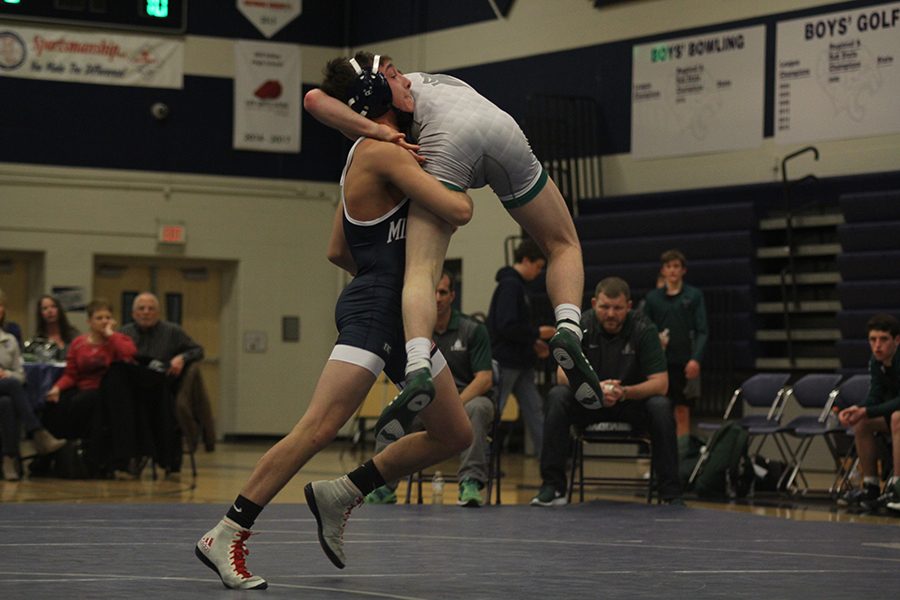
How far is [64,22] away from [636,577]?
43.3 ft

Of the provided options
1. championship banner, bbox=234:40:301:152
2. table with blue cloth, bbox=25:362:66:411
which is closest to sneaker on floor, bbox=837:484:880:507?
table with blue cloth, bbox=25:362:66:411

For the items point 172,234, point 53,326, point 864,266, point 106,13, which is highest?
point 106,13

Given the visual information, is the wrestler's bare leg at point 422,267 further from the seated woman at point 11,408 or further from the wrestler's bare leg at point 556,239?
the seated woman at point 11,408

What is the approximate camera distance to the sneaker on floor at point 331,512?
4480mm

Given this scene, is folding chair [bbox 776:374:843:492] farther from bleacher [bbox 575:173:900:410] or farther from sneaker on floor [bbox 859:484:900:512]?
bleacher [bbox 575:173:900:410]

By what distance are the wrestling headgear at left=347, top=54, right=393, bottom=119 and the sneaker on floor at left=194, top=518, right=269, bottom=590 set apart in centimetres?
128

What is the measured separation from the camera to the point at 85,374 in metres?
10.6

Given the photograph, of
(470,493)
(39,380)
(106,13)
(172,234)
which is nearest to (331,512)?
(470,493)

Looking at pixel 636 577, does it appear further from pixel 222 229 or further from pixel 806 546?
pixel 222 229

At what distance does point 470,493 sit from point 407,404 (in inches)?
157

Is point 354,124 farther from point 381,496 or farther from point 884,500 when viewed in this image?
point 884,500

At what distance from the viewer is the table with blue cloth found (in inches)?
418

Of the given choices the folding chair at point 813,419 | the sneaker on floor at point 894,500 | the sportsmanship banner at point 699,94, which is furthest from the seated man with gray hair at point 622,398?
the sportsmanship banner at point 699,94

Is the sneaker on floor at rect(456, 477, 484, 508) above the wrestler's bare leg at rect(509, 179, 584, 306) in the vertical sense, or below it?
below
